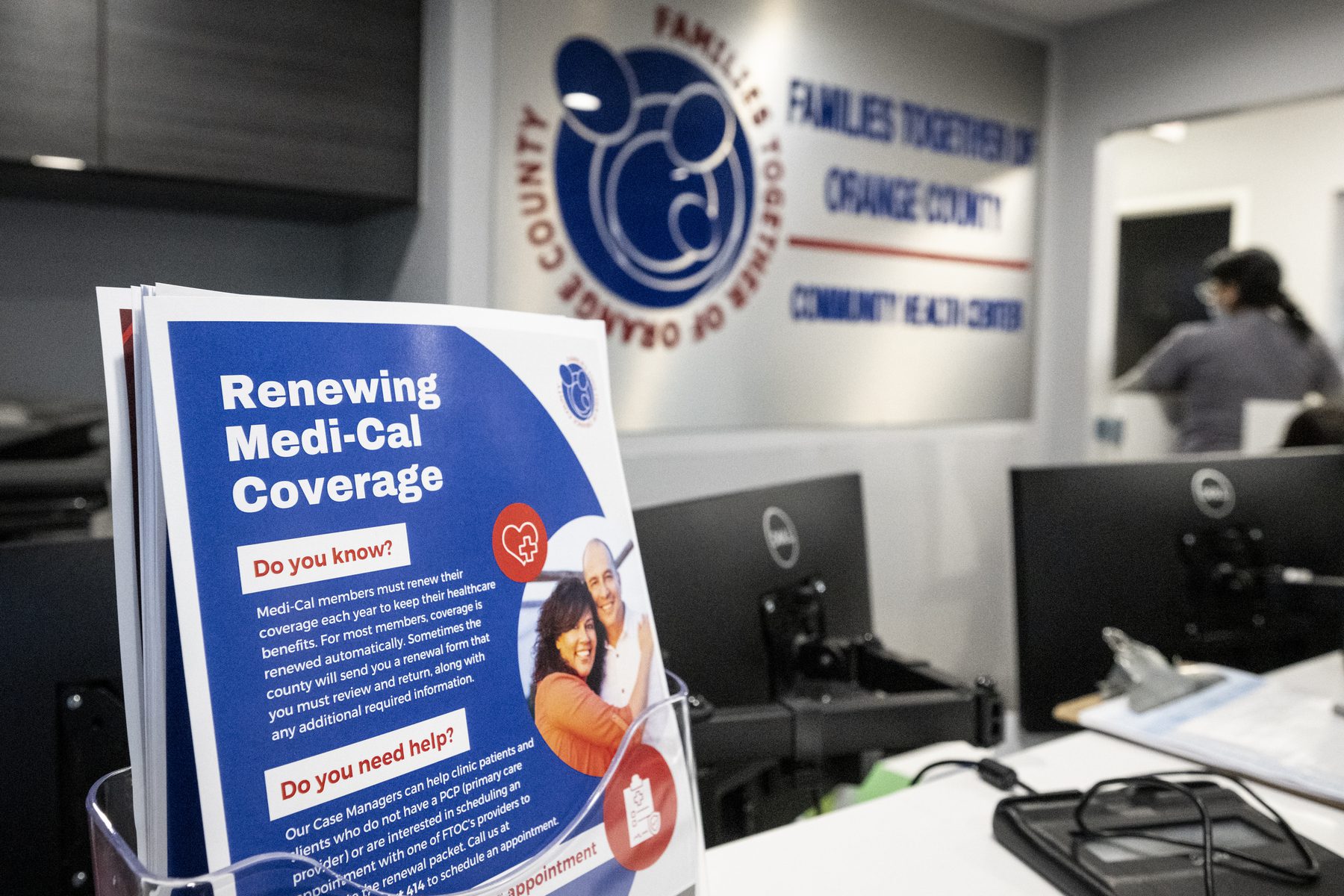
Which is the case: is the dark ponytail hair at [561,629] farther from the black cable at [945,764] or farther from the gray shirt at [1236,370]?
the gray shirt at [1236,370]

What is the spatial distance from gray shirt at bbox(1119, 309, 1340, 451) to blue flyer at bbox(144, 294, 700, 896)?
356 centimetres

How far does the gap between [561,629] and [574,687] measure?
3 centimetres

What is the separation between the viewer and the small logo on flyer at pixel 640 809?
504mm

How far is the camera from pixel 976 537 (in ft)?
Answer: 11.1

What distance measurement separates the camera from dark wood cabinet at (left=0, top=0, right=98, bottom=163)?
1.73 m

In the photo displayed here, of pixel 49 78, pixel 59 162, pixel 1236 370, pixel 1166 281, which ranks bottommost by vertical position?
pixel 1236 370

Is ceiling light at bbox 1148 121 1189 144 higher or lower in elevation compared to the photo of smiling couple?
higher

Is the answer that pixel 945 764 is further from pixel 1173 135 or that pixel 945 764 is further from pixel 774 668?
pixel 1173 135

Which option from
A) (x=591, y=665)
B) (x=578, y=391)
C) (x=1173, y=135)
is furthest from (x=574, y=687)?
(x=1173, y=135)

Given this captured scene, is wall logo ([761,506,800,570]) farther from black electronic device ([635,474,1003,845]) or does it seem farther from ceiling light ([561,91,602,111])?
ceiling light ([561,91,602,111])

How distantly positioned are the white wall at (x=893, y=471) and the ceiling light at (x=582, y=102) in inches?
8.0

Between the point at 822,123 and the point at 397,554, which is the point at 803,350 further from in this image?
the point at 397,554

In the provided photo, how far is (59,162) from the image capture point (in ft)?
5.92

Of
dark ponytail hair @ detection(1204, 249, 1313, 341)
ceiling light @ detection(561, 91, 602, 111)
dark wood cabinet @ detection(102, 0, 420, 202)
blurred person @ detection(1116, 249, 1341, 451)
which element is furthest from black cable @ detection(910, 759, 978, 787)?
dark ponytail hair @ detection(1204, 249, 1313, 341)
